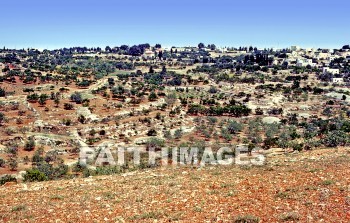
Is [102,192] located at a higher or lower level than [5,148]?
higher

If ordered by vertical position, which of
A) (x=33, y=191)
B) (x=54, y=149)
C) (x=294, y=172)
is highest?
(x=294, y=172)

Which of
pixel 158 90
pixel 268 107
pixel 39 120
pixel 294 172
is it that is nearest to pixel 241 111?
pixel 268 107

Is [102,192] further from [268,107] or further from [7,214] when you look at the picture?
[268,107]

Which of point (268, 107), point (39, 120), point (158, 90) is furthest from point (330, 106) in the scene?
point (39, 120)

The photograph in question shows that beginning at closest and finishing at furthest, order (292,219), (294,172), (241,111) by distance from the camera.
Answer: (292,219), (294,172), (241,111)

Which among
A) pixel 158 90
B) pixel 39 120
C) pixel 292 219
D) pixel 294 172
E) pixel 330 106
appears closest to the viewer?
pixel 292 219

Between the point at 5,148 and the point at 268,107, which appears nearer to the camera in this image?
the point at 5,148
